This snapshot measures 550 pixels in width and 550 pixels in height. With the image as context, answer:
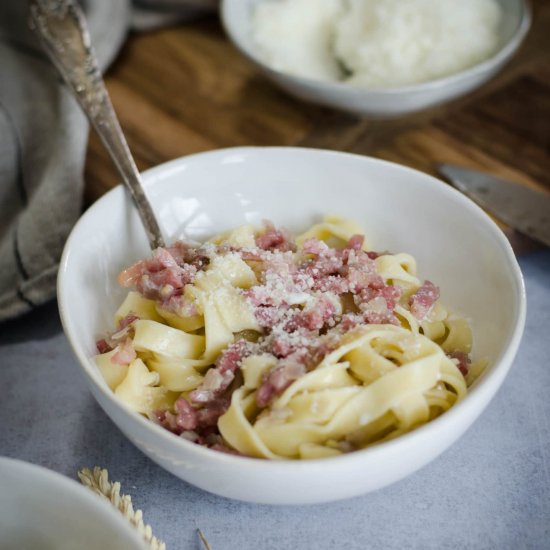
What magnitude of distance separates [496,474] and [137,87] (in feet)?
6.69

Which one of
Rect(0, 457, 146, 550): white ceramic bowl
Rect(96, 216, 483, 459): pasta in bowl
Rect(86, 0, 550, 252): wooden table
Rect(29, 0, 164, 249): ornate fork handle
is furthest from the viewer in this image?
Rect(86, 0, 550, 252): wooden table

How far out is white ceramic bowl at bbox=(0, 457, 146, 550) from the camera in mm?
1217

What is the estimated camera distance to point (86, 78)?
2.12 metres

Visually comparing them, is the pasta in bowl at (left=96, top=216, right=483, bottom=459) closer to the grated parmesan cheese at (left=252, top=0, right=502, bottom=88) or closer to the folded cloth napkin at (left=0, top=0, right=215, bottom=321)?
the folded cloth napkin at (left=0, top=0, right=215, bottom=321)

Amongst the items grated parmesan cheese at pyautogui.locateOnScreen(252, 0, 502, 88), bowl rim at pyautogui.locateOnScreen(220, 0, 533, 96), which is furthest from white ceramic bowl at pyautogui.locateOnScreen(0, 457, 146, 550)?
grated parmesan cheese at pyautogui.locateOnScreen(252, 0, 502, 88)

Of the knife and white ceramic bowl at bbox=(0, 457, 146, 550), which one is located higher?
white ceramic bowl at bbox=(0, 457, 146, 550)

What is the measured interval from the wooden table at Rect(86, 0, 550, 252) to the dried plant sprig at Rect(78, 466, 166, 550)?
1.11m

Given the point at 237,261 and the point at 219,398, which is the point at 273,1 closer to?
the point at 237,261

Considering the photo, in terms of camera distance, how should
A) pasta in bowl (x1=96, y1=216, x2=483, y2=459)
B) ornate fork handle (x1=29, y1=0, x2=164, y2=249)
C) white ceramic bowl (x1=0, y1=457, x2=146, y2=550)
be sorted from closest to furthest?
white ceramic bowl (x1=0, y1=457, x2=146, y2=550)
pasta in bowl (x1=96, y1=216, x2=483, y2=459)
ornate fork handle (x1=29, y1=0, x2=164, y2=249)

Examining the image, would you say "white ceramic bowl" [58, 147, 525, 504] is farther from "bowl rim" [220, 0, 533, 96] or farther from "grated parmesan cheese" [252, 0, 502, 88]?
"grated parmesan cheese" [252, 0, 502, 88]

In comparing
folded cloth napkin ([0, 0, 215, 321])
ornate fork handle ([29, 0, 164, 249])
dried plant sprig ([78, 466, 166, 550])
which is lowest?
dried plant sprig ([78, 466, 166, 550])

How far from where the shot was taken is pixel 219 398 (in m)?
1.54

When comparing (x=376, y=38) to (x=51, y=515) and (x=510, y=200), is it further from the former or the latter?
A: (x=51, y=515)

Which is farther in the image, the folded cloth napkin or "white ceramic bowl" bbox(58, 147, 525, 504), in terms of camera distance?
the folded cloth napkin
